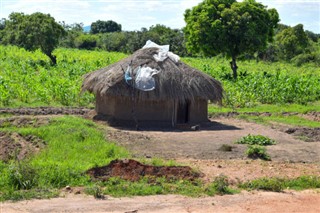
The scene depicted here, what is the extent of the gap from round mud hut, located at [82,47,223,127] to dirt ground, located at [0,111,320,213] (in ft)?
3.04

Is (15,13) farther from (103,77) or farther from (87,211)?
(87,211)

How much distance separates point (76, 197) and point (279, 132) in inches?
390

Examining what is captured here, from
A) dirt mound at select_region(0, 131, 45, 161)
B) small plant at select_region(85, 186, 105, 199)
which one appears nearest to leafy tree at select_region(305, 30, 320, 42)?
dirt mound at select_region(0, 131, 45, 161)

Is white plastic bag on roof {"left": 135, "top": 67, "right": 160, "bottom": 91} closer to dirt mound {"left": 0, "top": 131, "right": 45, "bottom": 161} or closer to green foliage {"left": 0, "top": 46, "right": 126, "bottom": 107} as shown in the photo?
dirt mound {"left": 0, "top": 131, "right": 45, "bottom": 161}

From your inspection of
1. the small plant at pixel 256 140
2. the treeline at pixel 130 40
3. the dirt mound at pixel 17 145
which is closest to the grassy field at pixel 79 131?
the dirt mound at pixel 17 145

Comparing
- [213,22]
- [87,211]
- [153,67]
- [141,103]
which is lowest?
[87,211]

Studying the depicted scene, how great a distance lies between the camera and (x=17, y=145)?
14.6 meters

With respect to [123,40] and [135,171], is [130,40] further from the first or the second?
[135,171]

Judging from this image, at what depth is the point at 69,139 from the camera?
1466 cm

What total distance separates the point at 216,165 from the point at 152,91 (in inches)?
223

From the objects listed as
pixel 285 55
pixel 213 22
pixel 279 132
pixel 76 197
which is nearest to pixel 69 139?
pixel 76 197

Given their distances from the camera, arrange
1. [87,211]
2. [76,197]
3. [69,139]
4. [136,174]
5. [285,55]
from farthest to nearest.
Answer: [285,55] < [69,139] < [136,174] < [76,197] < [87,211]

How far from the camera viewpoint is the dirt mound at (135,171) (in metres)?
11.7

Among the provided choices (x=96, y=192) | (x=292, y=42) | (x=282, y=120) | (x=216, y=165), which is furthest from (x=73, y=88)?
(x=292, y=42)
